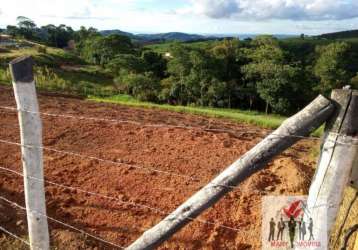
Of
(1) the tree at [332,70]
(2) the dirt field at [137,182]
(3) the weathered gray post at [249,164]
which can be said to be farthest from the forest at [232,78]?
(3) the weathered gray post at [249,164]

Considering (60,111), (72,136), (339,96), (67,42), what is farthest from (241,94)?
(67,42)

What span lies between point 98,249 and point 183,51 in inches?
869

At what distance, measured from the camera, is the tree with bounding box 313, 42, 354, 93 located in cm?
2717

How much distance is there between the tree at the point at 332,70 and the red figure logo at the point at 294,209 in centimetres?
2629

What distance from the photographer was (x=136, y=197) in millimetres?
4477

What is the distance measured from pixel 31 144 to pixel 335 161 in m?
1.52

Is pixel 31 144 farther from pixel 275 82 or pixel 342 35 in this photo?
pixel 342 35

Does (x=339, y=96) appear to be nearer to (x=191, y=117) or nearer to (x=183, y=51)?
(x=191, y=117)

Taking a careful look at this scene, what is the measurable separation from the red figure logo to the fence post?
0.47 ft

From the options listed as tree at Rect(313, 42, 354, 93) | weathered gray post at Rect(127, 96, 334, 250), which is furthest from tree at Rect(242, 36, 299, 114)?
weathered gray post at Rect(127, 96, 334, 250)

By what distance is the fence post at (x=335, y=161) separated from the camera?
1.49 meters

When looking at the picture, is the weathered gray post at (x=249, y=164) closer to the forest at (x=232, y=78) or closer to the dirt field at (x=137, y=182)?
the dirt field at (x=137, y=182)

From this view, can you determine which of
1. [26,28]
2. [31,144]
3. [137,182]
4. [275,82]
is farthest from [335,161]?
[26,28]

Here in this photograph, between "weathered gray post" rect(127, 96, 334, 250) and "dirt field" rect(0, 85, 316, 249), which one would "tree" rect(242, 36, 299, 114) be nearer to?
"dirt field" rect(0, 85, 316, 249)
